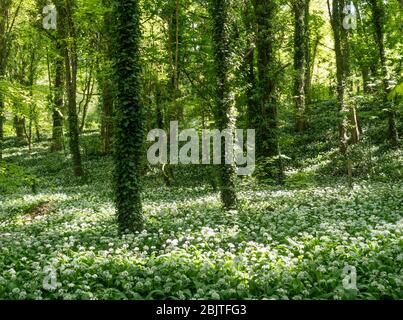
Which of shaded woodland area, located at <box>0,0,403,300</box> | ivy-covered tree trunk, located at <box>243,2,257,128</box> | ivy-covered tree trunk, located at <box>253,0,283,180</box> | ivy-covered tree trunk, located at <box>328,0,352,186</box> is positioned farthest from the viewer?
ivy-covered tree trunk, located at <box>328,0,352,186</box>

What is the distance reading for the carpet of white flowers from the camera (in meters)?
8.04

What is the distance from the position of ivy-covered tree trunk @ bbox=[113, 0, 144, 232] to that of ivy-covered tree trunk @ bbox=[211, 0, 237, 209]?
386 cm

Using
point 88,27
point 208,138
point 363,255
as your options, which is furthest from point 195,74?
point 363,255

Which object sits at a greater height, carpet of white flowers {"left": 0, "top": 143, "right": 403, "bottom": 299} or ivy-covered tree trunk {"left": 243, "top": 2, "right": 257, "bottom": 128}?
ivy-covered tree trunk {"left": 243, "top": 2, "right": 257, "bottom": 128}

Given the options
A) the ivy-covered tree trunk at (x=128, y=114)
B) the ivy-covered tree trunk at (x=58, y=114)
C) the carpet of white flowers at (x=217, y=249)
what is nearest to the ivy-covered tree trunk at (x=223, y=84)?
the carpet of white flowers at (x=217, y=249)

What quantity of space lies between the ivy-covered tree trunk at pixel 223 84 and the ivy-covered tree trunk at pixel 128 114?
3863 mm

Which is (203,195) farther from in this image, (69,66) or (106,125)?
(106,125)

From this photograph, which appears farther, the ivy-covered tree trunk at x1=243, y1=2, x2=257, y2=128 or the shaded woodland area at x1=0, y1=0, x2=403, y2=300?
the ivy-covered tree trunk at x1=243, y1=2, x2=257, y2=128

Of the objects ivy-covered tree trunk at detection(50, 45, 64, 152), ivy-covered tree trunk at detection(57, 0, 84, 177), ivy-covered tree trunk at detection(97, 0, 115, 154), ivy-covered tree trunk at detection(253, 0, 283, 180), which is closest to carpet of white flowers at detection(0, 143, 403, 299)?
ivy-covered tree trunk at detection(253, 0, 283, 180)

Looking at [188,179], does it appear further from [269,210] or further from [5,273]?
[5,273]

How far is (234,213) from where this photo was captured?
14.8 meters

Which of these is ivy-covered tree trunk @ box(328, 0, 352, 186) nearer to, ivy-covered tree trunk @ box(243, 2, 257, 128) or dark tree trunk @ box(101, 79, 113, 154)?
ivy-covered tree trunk @ box(243, 2, 257, 128)

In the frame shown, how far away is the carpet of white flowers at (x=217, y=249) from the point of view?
8039mm
